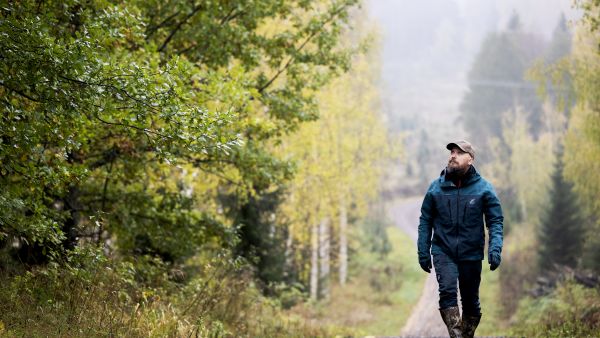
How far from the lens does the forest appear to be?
16.7ft

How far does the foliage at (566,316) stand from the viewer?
838 centimetres

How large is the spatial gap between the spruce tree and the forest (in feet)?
0.24

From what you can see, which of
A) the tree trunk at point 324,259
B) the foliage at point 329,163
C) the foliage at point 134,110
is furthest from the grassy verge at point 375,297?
the foliage at point 134,110

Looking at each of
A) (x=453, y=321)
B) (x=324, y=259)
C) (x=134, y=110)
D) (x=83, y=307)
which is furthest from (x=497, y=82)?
(x=134, y=110)

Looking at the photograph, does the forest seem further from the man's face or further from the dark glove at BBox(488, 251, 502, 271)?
the dark glove at BBox(488, 251, 502, 271)

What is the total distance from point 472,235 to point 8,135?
449 cm

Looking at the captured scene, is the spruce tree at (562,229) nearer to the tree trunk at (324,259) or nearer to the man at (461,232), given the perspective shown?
the tree trunk at (324,259)

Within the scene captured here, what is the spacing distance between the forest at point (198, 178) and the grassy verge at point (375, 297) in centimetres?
13

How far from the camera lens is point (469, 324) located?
19.7ft

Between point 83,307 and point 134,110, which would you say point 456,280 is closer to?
point 134,110

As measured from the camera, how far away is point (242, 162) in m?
9.29

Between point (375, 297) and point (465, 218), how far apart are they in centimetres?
1748

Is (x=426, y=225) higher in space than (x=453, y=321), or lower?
higher

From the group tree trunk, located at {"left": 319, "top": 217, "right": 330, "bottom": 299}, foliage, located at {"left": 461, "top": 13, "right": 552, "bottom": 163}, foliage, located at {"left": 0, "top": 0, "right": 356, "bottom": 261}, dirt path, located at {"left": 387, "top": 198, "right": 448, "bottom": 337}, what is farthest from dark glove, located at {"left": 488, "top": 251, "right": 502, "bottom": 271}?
foliage, located at {"left": 461, "top": 13, "right": 552, "bottom": 163}
